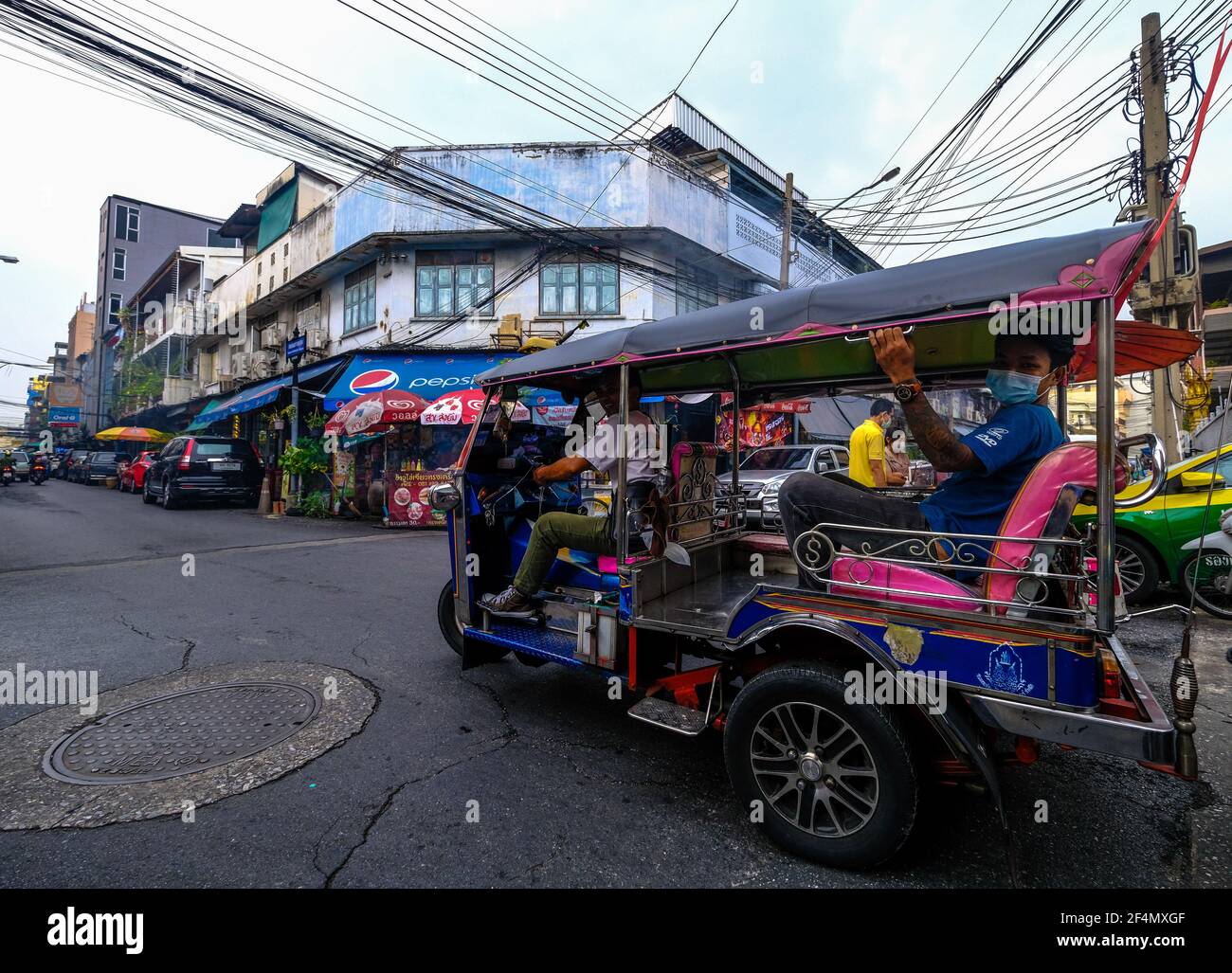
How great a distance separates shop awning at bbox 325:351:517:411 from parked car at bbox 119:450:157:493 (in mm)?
11555

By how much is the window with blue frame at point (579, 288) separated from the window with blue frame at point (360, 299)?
16.5 ft

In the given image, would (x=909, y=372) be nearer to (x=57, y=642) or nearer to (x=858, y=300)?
(x=858, y=300)

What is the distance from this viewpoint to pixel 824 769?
236 cm

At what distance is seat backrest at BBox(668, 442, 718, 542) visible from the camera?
12.2 ft

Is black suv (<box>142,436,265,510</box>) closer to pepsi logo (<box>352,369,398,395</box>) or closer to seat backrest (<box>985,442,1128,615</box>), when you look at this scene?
pepsi logo (<box>352,369,398,395</box>)


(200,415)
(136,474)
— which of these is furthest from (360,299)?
(136,474)

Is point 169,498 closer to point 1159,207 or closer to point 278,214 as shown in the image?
point 278,214

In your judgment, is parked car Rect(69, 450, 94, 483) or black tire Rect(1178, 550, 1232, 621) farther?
parked car Rect(69, 450, 94, 483)

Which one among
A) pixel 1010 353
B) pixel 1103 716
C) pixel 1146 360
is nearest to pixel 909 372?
pixel 1010 353

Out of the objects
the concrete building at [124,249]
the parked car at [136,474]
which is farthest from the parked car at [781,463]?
the concrete building at [124,249]

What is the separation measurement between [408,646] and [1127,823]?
4.52 m

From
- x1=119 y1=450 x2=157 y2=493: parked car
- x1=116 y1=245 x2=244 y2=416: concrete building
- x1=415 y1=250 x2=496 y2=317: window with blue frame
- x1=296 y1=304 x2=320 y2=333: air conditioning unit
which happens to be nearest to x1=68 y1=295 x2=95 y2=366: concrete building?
x1=116 y1=245 x2=244 y2=416: concrete building

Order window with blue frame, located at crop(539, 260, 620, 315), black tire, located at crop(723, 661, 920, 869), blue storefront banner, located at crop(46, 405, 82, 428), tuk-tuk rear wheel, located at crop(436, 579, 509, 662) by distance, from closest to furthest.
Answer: black tire, located at crop(723, 661, 920, 869)
tuk-tuk rear wheel, located at crop(436, 579, 509, 662)
window with blue frame, located at crop(539, 260, 620, 315)
blue storefront banner, located at crop(46, 405, 82, 428)

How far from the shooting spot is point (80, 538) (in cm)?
1063
